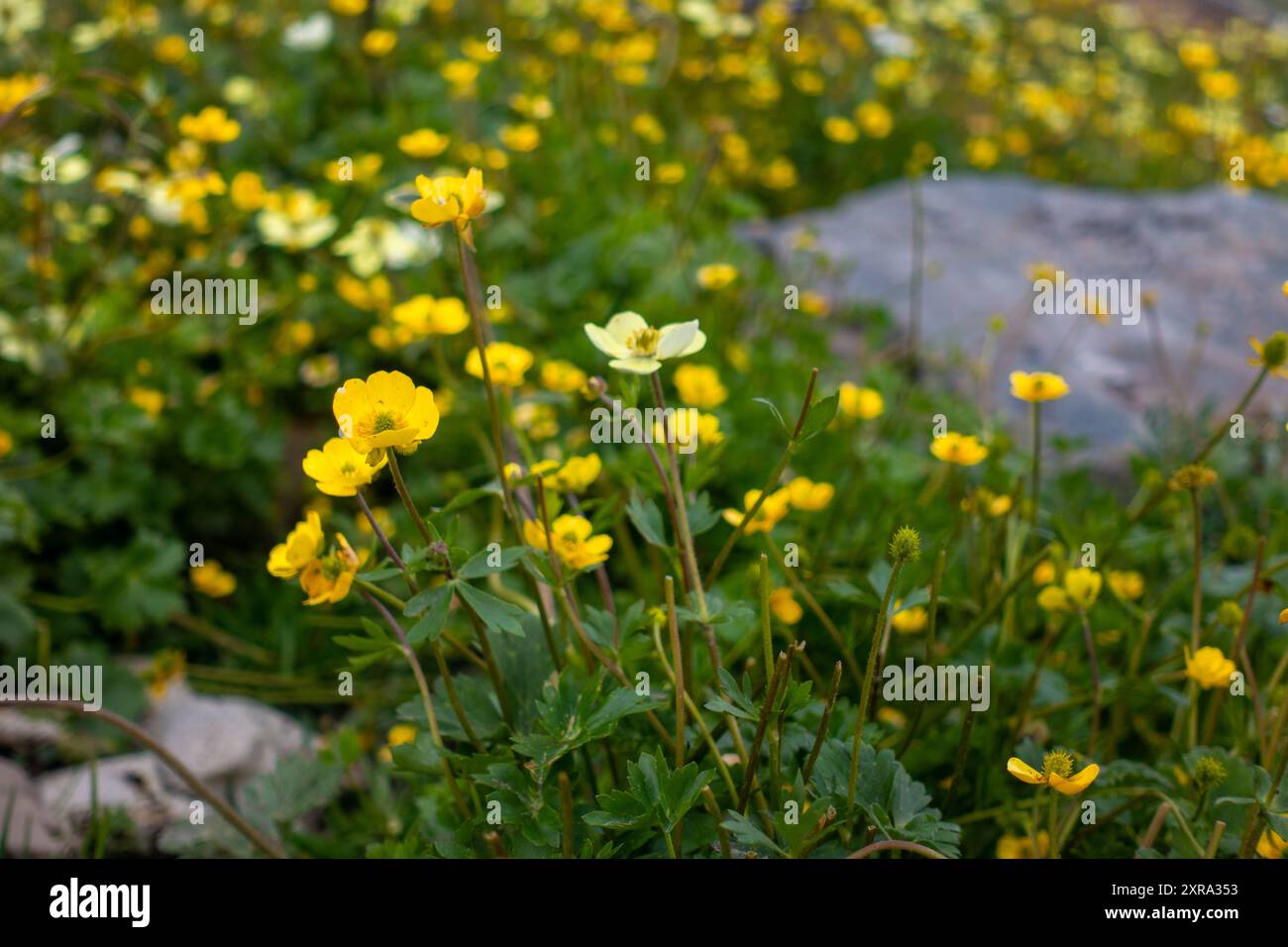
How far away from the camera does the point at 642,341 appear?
4.18 ft

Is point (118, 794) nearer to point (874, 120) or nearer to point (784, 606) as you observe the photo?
point (784, 606)

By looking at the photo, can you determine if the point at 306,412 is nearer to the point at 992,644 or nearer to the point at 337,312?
the point at 337,312

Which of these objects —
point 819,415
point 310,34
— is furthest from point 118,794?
point 310,34

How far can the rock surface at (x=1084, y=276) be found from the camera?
285cm

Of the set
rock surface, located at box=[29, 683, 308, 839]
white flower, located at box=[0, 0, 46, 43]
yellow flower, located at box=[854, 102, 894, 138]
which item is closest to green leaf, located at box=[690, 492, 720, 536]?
rock surface, located at box=[29, 683, 308, 839]

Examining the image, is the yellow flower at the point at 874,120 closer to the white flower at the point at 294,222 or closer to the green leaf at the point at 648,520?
the white flower at the point at 294,222

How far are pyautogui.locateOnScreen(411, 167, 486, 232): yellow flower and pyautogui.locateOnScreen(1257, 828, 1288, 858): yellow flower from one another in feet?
3.72

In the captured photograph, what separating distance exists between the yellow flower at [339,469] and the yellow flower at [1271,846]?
107 centimetres

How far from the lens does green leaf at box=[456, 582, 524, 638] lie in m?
1.10

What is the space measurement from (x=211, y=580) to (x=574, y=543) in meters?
1.23

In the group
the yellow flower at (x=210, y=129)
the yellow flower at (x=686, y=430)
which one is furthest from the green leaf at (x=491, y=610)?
the yellow flower at (x=210, y=129)

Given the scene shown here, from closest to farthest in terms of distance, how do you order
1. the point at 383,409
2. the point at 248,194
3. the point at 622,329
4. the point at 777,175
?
1. the point at 383,409
2. the point at 622,329
3. the point at 248,194
4. the point at 777,175

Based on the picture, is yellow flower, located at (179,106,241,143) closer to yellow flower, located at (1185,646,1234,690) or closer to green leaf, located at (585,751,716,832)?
green leaf, located at (585,751,716,832)
